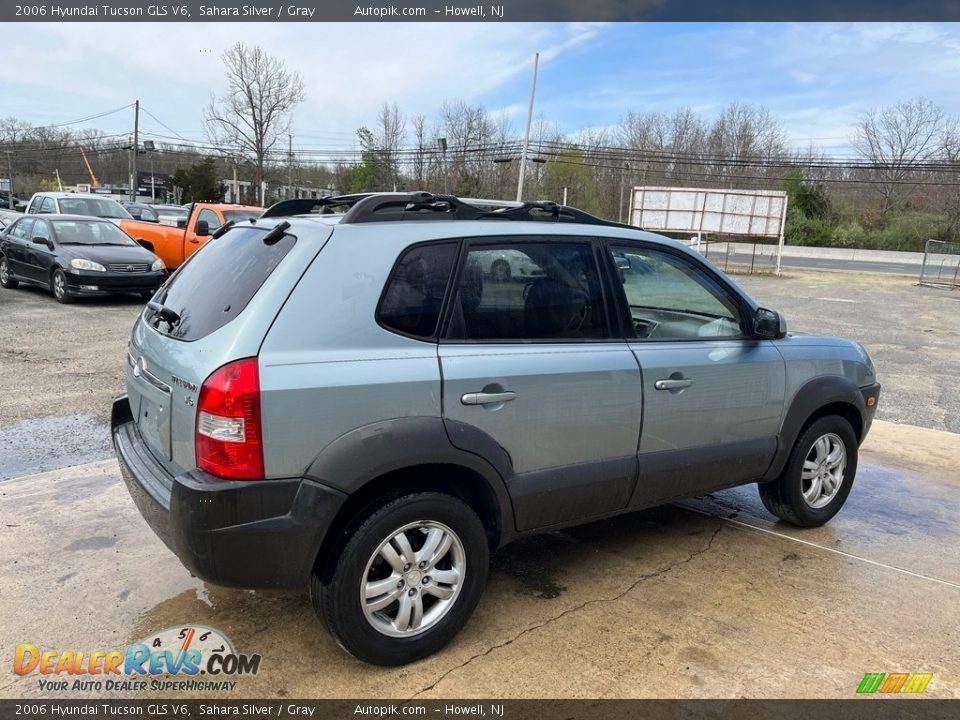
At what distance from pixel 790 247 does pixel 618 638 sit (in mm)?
48722

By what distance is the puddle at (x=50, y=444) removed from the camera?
16.2 feet

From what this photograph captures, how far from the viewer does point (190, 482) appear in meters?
2.43

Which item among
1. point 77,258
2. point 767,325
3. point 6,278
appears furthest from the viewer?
point 6,278

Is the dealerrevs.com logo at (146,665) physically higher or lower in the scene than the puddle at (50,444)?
higher

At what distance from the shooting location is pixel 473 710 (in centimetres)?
256

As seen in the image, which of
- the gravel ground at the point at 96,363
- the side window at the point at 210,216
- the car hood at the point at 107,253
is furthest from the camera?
the side window at the point at 210,216

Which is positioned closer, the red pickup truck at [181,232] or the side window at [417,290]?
the side window at [417,290]

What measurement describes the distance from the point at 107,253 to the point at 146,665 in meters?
11.1

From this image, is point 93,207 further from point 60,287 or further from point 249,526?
point 249,526

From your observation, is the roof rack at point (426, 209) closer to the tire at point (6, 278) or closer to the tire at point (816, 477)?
the tire at point (816, 477)

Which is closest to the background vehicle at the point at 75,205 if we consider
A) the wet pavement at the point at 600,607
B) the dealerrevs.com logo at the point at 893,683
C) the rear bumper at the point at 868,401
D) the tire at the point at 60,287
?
the tire at the point at 60,287

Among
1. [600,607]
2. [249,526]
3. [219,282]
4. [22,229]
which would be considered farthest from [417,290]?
[22,229]

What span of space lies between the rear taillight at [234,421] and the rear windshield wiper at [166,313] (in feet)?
2.16

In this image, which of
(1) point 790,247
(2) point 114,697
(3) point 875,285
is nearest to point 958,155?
(1) point 790,247
